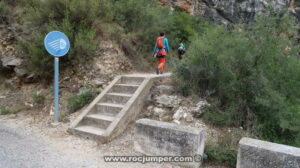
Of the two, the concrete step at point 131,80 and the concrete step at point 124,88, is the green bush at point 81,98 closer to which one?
the concrete step at point 124,88

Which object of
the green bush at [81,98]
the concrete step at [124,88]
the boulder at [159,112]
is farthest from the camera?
the green bush at [81,98]

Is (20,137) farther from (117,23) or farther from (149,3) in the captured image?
(149,3)

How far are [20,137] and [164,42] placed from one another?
5081mm

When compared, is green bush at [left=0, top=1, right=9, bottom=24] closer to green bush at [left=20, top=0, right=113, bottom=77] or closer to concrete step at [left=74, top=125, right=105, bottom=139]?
green bush at [left=20, top=0, right=113, bottom=77]

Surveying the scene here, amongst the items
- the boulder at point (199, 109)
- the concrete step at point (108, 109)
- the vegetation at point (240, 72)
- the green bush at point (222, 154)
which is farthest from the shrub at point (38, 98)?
the green bush at point (222, 154)

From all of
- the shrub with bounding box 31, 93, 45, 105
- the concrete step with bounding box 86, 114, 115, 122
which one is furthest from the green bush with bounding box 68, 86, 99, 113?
the shrub with bounding box 31, 93, 45, 105

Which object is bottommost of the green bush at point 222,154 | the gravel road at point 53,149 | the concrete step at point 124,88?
the gravel road at point 53,149

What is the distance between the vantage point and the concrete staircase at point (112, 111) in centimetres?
470

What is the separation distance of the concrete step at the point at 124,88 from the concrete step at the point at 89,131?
1.45 metres

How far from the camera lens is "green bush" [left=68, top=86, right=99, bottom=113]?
19.9ft

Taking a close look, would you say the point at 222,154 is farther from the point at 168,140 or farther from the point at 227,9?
the point at 227,9

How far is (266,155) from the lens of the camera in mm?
2965

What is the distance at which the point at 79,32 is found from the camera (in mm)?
6980

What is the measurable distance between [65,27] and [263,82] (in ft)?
19.7
